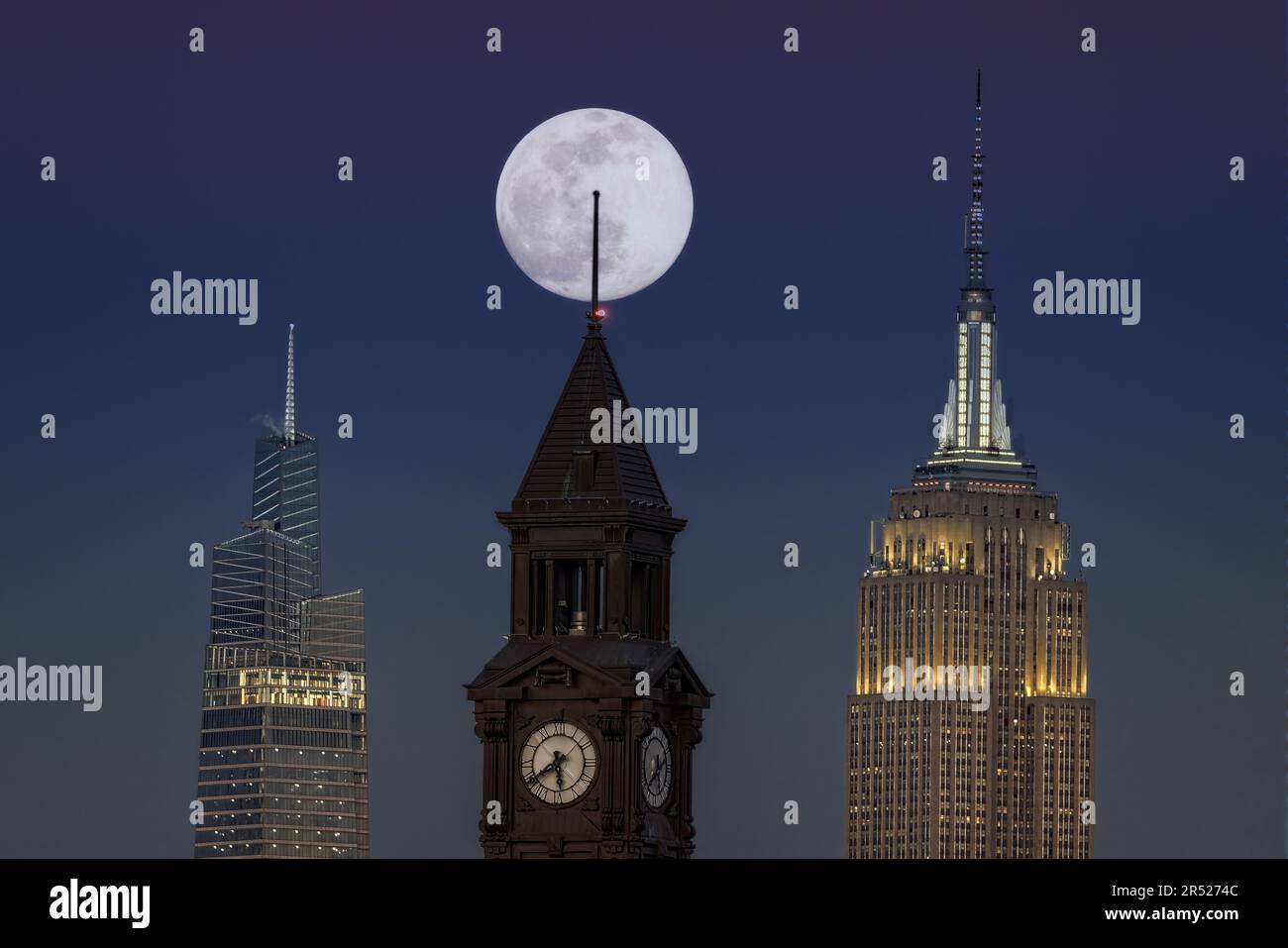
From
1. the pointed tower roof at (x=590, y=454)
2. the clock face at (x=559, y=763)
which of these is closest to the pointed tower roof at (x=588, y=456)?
the pointed tower roof at (x=590, y=454)

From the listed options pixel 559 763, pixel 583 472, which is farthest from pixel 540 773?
pixel 583 472

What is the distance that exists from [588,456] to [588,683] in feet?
24.2

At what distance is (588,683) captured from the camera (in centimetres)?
14512

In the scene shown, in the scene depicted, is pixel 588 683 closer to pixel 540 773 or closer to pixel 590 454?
pixel 540 773

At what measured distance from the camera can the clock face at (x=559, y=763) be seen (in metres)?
145

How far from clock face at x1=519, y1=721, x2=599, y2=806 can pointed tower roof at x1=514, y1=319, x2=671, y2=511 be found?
7.06 m

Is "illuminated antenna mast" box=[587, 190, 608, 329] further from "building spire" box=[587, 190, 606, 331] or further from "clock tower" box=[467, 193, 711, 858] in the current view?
"clock tower" box=[467, 193, 711, 858]

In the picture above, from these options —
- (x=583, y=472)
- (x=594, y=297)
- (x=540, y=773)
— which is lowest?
(x=540, y=773)

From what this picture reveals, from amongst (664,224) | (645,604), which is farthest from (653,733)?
(664,224)

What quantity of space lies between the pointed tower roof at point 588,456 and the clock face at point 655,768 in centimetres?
736

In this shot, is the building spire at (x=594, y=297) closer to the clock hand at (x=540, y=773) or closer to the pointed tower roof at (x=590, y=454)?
the pointed tower roof at (x=590, y=454)
